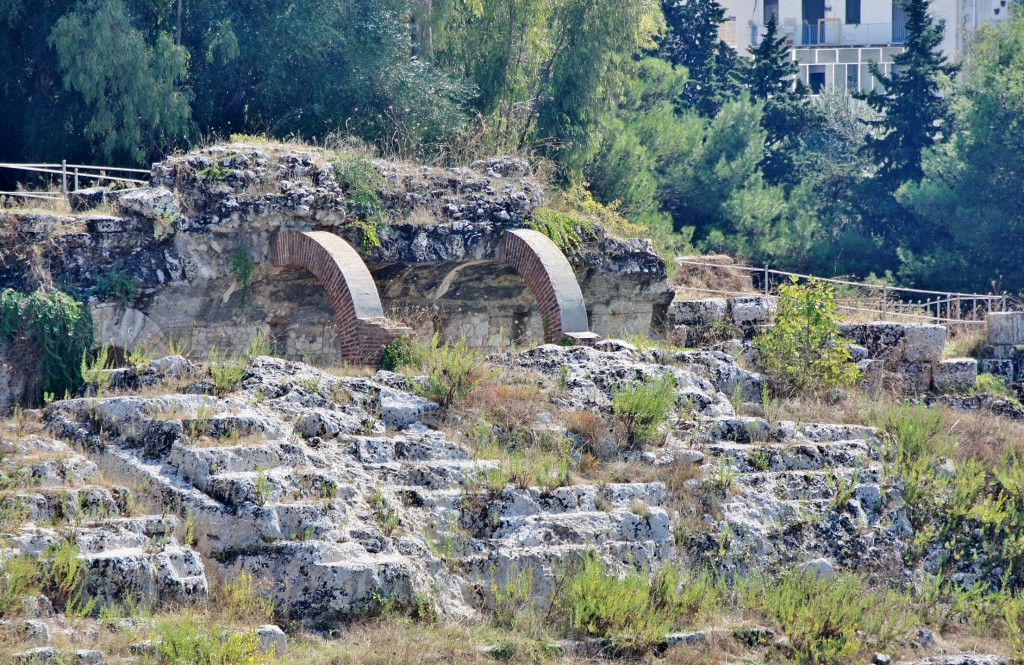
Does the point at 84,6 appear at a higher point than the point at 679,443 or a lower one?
higher

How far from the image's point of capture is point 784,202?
3009 cm

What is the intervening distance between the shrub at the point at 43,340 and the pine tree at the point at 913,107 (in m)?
22.4

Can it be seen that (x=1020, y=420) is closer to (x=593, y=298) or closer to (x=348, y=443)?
(x=593, y=298)

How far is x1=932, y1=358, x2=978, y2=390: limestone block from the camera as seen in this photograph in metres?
17.4

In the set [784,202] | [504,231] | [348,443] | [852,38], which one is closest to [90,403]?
[348,443]

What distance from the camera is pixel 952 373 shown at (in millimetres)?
17422

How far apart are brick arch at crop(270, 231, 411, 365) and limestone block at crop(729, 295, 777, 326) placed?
483cm

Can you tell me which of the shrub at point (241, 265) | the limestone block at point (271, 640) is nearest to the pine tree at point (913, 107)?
the shrub at point (241, 265)

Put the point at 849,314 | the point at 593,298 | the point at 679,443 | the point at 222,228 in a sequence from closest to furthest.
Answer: the point at 679,443 → the point at 222,228 → the point at 593,298 → the point at 849,314

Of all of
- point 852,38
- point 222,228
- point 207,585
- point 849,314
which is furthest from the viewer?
point 852,38

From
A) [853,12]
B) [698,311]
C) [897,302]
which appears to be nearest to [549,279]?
[698,311]

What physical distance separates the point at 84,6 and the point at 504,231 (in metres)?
7.11

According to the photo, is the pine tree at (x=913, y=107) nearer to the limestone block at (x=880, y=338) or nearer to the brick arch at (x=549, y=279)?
the limestone block at (x=880, y=338)

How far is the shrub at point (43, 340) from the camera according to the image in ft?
43.1
